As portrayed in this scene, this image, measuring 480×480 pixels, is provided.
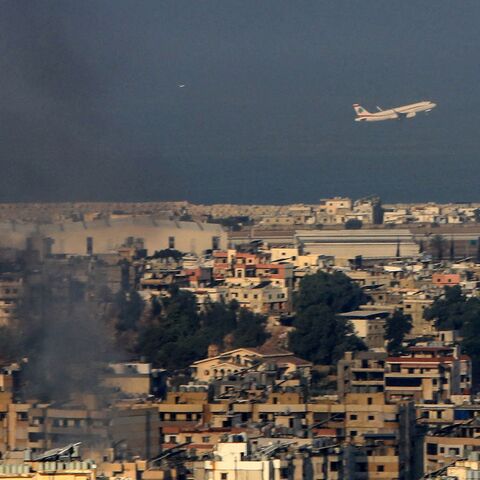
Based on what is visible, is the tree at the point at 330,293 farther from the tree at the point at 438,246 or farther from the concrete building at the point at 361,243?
the concrete building at the point at 361,243

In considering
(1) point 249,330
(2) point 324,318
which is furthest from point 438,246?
(1) point 249,330

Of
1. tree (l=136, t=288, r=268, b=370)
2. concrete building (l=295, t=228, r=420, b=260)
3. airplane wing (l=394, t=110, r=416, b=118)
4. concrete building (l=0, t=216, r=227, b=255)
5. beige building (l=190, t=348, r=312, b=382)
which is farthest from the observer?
airplane wing (l=394, t=110, r=416, b=118)

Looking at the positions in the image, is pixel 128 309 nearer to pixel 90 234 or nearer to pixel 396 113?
pixel 90 234

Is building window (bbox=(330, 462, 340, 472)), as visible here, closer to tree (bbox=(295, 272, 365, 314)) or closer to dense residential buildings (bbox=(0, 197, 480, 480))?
dense residential buildings (bbox=(0, 197, 480, 480))

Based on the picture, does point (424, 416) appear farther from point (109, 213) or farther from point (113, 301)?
point (113, 301)

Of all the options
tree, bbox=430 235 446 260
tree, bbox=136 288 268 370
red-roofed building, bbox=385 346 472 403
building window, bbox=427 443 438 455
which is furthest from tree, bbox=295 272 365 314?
building window, bbox=427 443 438 455

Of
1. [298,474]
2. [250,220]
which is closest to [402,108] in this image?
[250,220]
